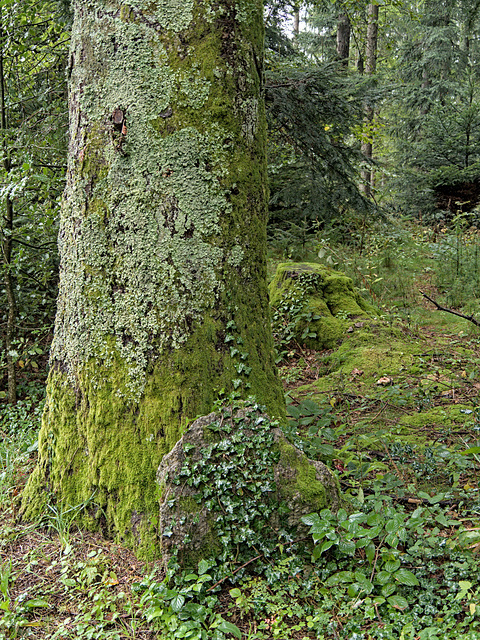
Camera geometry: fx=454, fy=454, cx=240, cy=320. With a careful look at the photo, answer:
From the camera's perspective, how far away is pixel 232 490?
199 centimetres

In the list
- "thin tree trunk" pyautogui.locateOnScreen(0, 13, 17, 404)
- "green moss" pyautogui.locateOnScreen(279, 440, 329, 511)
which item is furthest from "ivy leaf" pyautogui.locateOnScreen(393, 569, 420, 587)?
"thin tree trunk" pyautogui.locateOnScreen(0, 13, 17, 404)

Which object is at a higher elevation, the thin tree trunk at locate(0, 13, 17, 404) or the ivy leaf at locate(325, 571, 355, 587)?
the thin tree trunk at locate(0, 13, 17, 404)

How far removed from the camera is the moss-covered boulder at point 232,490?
1929 millimetres

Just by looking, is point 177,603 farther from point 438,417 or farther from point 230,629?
point 438,417

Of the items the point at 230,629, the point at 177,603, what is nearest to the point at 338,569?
the point at 230,629

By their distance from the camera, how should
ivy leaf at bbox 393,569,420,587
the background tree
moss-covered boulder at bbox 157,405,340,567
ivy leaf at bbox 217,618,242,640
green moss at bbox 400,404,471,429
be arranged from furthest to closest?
the background tree, green moss at bbox 400,404,471,429, moss-covered boulder at bbox 157,405,340,567, ivy leaf at bbox 393,569,420,587, ivy leaf at bbox 217,618,242,640

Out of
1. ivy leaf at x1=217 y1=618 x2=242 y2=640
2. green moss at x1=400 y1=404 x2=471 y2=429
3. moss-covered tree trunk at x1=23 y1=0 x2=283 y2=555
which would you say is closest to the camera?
ivy leaf at x1=217 y1=618 x2=242 y2=640

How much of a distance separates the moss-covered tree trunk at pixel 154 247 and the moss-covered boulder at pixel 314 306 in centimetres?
270

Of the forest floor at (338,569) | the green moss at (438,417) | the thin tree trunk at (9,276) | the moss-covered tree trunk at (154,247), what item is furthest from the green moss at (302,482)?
the thin tree trunk at (9,276)

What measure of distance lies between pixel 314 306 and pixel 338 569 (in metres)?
3.53

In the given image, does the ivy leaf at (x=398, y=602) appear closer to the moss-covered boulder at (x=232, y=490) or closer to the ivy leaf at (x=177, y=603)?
the moss-covered boulder at (x=232, y=490)

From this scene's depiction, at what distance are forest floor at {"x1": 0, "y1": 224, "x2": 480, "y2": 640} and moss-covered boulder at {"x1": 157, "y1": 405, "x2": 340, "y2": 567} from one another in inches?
5.5

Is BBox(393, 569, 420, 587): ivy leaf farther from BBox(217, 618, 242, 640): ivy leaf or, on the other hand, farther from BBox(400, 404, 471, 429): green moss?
BBox(400, 404, 471, 429): green moss

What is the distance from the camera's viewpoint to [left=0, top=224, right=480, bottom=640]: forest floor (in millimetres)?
1706
